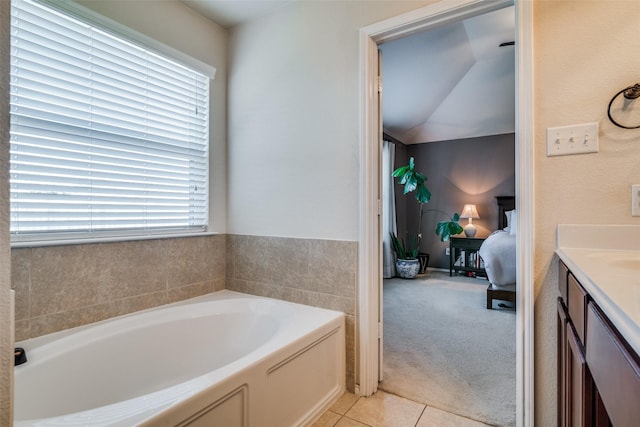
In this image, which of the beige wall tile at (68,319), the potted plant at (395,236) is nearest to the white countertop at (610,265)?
the beige wall tile at (68,319)

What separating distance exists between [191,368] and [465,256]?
454cm

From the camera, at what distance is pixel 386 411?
5.53ft

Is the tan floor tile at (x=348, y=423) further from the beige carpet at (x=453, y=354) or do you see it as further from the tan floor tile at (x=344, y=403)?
the beige carpet at (x=453, y=354)

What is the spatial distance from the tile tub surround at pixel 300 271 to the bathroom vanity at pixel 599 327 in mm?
1014

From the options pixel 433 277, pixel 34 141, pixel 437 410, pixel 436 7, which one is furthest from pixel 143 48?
pixel 433 277

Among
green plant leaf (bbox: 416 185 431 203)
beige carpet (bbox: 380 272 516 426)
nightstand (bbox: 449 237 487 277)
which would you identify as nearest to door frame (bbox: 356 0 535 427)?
beige carpet (bbox: 380 272 516 426)

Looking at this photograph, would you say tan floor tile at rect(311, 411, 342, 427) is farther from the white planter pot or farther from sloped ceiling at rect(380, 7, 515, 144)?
the white planter pot

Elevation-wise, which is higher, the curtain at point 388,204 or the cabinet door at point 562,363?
the curtain at point 388,204

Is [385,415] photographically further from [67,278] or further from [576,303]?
[67,278]

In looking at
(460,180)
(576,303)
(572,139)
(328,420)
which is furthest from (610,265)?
(460,180)

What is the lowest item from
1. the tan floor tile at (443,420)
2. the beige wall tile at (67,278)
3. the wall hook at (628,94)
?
the tan floor tile at (443,420)

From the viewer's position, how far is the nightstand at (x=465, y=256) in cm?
493

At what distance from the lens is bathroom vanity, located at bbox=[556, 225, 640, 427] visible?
0.50m

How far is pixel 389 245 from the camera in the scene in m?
5.05
